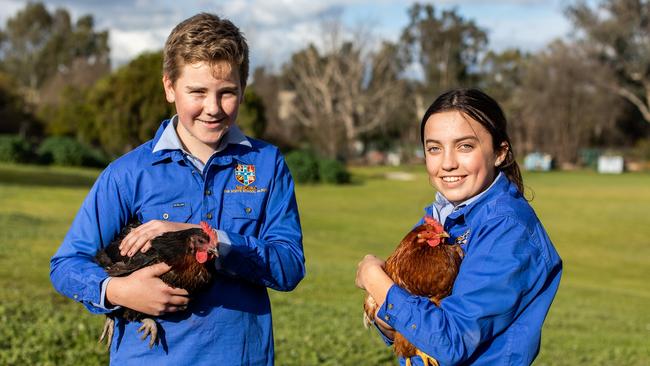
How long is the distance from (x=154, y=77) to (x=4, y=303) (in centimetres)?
3818

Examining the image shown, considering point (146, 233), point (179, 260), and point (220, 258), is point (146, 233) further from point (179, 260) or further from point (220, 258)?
point (220, 258)

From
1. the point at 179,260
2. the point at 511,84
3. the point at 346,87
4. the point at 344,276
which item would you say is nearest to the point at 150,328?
the point at 179,260

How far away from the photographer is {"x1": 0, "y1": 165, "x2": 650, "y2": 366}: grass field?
7148 millimetres

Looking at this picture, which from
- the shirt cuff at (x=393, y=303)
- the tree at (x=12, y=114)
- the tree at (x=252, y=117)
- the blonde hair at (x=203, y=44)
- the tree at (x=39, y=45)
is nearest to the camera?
the shirt cuff at (x=393, y=303)

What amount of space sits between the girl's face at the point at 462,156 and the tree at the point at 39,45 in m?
102

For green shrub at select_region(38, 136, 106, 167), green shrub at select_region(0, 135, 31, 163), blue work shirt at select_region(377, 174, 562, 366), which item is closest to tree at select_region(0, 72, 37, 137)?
green shrub at select_region(38, 136, 106, 167)

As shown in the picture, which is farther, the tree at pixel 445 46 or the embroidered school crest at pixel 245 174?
the tree at pixel 445 46

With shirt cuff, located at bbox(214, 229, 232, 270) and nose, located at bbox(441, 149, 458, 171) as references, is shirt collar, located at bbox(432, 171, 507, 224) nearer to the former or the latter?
nose, located at bbox(441, 149, 458, 171)

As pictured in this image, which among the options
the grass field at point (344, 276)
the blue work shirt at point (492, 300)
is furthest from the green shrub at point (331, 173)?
the blue work shirt at point (492, 300)

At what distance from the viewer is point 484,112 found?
2.80 meters

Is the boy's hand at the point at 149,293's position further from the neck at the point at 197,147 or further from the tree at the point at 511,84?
the tree at the point at 511,84

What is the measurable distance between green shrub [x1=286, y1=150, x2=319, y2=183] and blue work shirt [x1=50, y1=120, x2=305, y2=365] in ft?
128

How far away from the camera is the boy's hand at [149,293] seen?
8.88ft

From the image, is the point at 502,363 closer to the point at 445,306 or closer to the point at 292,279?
the point at 445,306
